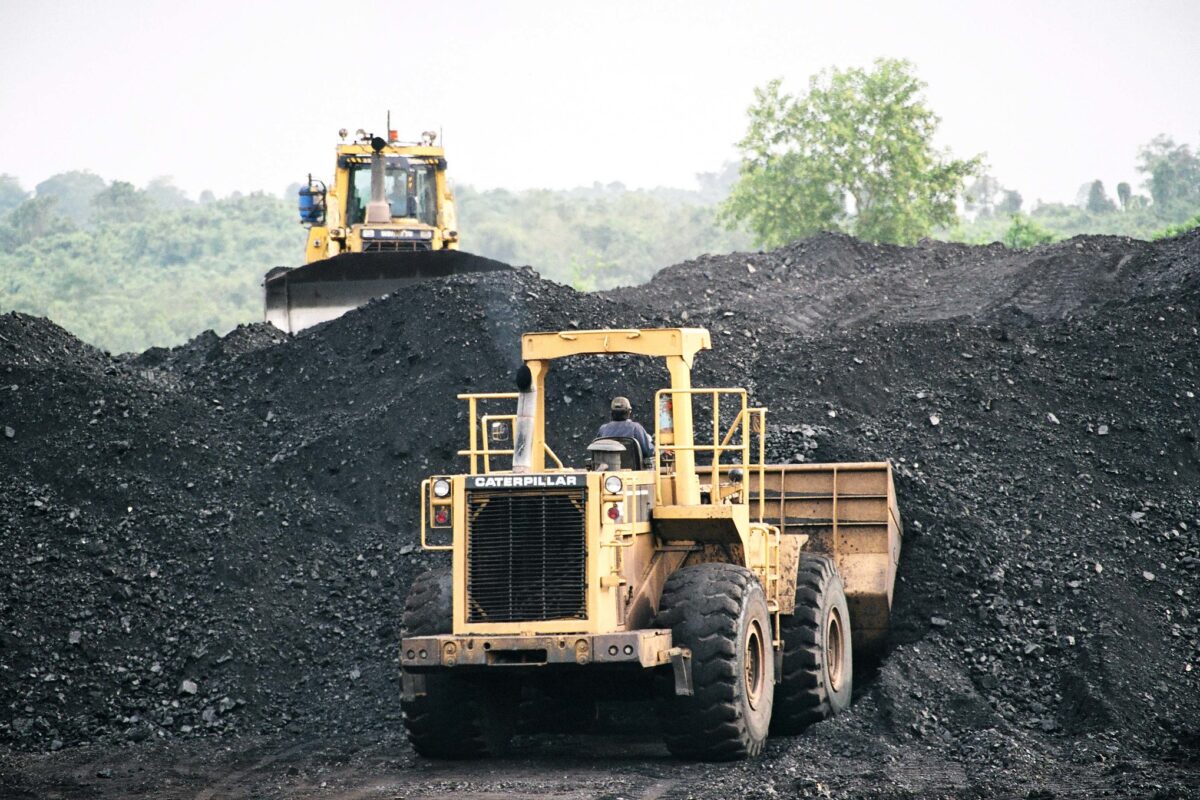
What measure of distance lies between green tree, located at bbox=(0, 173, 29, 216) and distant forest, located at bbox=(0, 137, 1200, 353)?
959mm

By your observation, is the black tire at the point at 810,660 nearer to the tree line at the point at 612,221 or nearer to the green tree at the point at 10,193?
the tree line at the point at 612,221

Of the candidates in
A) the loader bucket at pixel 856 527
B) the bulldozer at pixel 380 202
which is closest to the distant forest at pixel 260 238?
the bulldozer at pixel 380 202

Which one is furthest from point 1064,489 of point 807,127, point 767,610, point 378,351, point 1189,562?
Result: point 807,127

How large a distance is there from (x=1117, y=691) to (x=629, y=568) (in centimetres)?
457

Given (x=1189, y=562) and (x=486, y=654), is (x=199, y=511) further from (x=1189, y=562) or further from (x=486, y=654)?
(x=1189, y=562)

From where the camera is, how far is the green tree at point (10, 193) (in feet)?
427

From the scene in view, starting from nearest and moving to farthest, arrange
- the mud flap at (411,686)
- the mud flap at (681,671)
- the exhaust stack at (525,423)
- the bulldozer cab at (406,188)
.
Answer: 1. the mud flap at (681,671)
2. the mud flap at (411,686)
3. the exhaust stack at (525,423)
4. the bulldozer cab at (406,188)

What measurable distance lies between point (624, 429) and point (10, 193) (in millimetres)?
128851

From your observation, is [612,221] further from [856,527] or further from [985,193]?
[856,527]

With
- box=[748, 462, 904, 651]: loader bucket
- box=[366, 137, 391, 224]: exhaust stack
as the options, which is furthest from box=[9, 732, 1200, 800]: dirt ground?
box=[366, 137, 391, 224]: exhaust stack

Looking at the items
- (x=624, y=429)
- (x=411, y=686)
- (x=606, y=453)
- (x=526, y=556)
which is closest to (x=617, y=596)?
(x=526, y=556)

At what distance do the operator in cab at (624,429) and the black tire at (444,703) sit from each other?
1.49 meters

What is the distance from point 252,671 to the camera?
14.9 metres

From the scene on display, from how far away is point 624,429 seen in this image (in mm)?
12273
